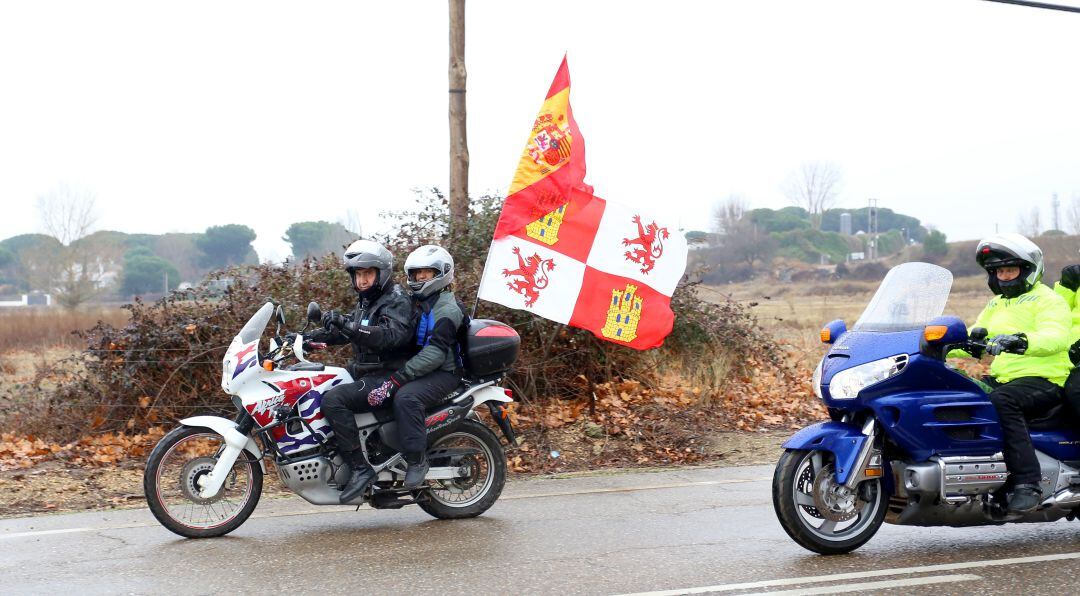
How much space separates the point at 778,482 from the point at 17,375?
15845 mm

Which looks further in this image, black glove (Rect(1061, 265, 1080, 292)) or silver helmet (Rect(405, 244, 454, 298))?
silver helmet (Rect(405, 244, 454, 298))

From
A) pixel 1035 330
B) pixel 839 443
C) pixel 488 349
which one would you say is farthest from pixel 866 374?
pixel 488 349

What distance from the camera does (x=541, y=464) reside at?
33.6 feet

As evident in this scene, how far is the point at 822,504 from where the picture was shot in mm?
6258

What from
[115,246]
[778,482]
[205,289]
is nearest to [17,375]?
[205,289]

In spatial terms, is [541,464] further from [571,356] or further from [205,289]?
[205,289]

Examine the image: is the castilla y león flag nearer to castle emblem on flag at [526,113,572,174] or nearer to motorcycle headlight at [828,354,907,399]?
castle emblem on flag at [526,113,572,174]

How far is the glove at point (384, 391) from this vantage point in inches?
291

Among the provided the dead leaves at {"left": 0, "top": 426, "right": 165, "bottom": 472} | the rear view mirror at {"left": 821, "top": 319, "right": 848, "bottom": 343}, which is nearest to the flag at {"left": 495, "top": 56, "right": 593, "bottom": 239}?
the dead leaves at {"left": 0, "top": 426, "right": 165, "bottom": 472}

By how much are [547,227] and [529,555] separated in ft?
15.1

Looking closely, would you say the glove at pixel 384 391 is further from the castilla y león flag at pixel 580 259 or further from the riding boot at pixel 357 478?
the castilla y león flag at pixel 580 259

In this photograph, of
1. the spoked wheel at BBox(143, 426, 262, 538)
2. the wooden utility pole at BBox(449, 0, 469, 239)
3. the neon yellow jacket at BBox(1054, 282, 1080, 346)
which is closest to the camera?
the neon yellow jacket at BBox(1054, 282, 1080, 346)

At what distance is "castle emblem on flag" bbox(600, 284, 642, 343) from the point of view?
10898mm

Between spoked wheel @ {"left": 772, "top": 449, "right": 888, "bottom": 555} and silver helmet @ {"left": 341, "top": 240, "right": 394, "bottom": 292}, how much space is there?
119 inches
